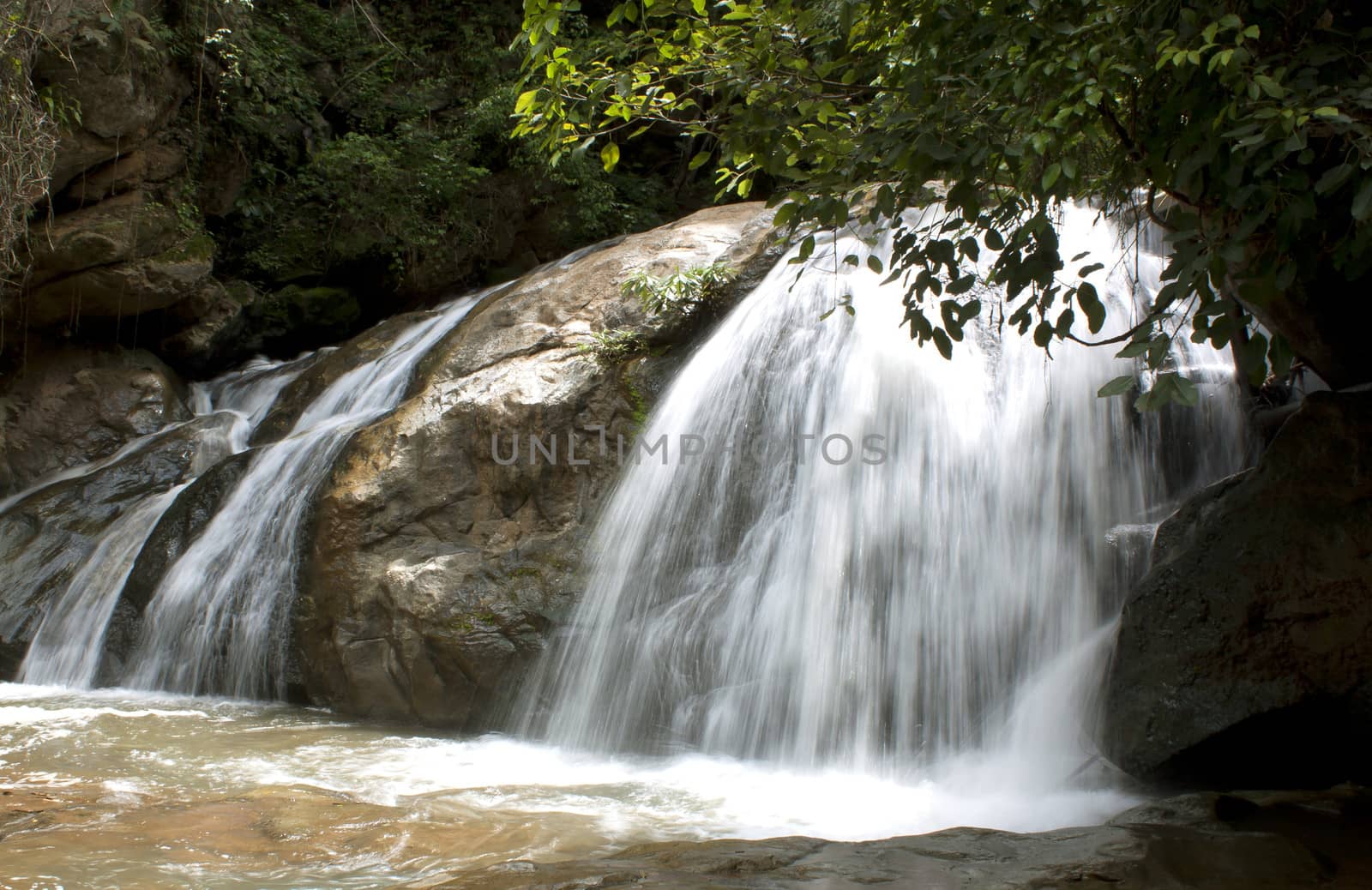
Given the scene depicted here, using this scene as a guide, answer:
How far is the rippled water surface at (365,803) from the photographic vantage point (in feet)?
11.4

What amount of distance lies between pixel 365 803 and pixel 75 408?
298 inches

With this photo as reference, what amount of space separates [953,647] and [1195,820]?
1771mm

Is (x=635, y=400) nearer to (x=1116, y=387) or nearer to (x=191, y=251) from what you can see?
(x=1116, y=387)

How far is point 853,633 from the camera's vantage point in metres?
5.23

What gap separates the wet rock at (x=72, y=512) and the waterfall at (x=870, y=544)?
424cm

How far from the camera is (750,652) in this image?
17.8 ft

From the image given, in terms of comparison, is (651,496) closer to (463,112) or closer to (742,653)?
(742,653)

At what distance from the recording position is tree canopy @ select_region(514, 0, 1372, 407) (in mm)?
2738

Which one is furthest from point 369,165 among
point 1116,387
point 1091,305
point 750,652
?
A: point 1116,387

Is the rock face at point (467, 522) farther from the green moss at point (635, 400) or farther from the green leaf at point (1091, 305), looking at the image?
the green leaf at point (1091, 305)

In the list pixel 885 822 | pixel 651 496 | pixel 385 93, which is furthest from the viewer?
pixel 385 93

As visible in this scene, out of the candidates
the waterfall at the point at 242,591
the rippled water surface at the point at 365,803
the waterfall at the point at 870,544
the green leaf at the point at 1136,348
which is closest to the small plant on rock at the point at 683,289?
the waterfall at the point at 870,544

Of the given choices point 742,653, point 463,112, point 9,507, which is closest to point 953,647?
point 742,653

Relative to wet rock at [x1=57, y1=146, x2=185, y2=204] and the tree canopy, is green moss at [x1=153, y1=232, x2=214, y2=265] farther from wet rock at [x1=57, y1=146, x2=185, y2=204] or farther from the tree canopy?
the tree canopy
